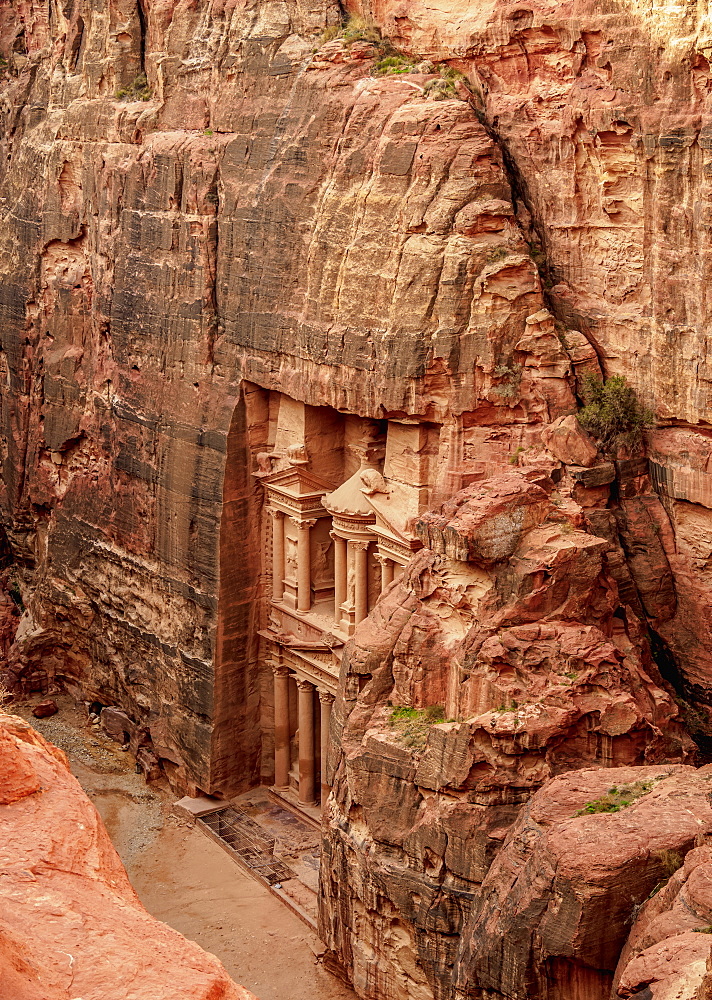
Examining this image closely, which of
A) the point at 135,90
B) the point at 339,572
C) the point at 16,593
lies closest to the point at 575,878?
the point at 339,572

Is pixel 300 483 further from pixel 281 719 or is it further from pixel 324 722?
pixel 281 719

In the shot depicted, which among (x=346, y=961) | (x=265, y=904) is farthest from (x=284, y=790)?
(x=346, y=961)

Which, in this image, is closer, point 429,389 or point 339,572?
point 429,389

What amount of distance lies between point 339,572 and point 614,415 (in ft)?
20.4

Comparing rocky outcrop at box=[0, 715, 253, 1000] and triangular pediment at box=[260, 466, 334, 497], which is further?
triangular pediment at box=[260, 466, 334, 497]

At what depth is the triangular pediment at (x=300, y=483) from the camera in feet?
87.7

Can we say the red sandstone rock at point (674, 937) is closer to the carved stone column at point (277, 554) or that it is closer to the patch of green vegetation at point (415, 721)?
the patch of green vegetation at point (415, 721)

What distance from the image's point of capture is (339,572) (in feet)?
85.8

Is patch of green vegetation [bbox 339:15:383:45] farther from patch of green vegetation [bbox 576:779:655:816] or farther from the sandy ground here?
the sandy ground

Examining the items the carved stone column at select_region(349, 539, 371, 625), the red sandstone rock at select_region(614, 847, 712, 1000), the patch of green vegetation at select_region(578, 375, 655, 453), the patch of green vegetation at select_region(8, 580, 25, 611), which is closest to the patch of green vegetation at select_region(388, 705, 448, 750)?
the carved stone column at select_region(349, 539, 371, 625)

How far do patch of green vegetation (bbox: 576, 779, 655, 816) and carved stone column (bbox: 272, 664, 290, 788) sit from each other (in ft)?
35.3

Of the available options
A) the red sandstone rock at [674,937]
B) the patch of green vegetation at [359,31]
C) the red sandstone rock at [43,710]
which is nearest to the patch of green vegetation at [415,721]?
the red sandstone rock at [674,937]

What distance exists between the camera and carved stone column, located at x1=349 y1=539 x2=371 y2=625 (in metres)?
25.3

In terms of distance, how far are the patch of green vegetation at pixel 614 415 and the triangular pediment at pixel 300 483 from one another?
19.5 ft
